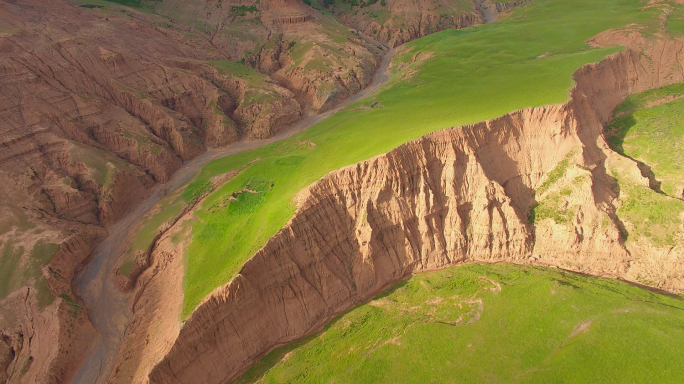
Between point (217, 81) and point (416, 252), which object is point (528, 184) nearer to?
point (416, 252)

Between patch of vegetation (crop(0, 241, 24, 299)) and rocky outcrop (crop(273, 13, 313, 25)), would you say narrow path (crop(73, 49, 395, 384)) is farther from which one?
rocky outcrop (crop(273, 13, 313, 25))

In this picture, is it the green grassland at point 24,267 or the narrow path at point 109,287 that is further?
the green grassland at point 24,267

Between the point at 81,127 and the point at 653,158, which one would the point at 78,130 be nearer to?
the point at 81,127

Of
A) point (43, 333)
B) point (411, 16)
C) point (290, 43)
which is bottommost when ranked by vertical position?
point (43, 333)

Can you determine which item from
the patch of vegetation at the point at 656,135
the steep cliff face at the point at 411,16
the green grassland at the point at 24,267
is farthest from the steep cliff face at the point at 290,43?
the green grassland at the point at 24,267

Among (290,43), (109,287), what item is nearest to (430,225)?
(109,287)

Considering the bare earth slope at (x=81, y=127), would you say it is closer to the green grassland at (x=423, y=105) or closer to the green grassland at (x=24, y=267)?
the green grassland at (x=24, y=267)

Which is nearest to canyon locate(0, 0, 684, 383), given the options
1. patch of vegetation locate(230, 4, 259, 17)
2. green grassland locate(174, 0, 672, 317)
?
green grassland locate(174, 0, 672, 317)
